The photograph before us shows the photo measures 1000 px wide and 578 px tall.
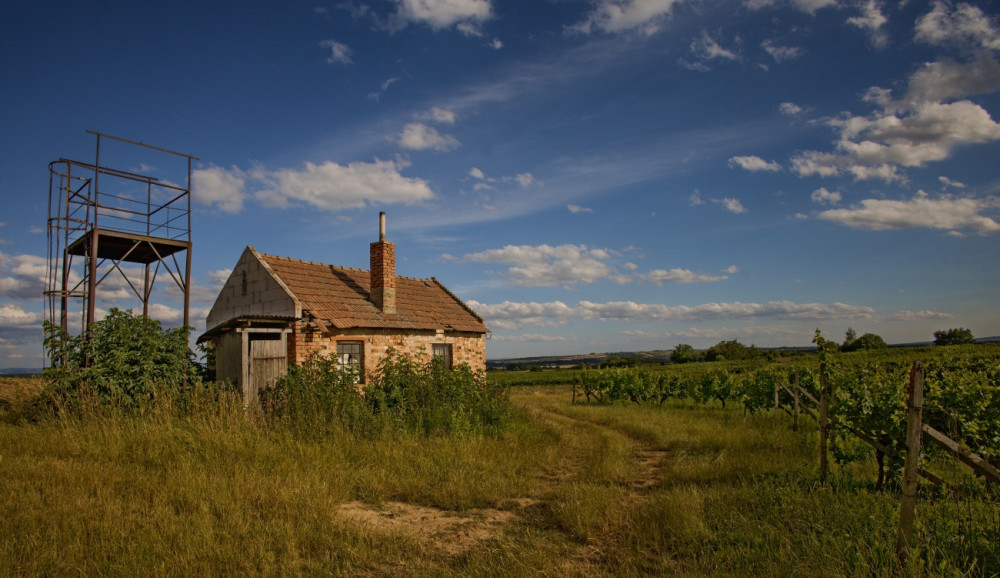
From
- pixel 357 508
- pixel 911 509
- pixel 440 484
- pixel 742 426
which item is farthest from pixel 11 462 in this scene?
pixel 742 426

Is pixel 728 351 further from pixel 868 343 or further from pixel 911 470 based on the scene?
pixel 911 470

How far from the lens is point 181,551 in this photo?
5.15m

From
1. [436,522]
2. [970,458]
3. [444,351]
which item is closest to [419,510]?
[436,522]

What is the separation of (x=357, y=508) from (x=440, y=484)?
52.8 inches

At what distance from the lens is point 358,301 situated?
51.9ft

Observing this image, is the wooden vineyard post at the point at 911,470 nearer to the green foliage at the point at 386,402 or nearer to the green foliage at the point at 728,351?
the green foliage at the point at 386,402

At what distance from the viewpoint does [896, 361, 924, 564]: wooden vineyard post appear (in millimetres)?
4551

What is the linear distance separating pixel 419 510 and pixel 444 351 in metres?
10.6

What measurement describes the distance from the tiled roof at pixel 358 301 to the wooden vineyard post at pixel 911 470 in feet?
38.7

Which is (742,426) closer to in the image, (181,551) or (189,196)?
(181,551)

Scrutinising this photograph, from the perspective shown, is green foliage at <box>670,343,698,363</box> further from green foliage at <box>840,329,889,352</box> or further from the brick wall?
the brick wall

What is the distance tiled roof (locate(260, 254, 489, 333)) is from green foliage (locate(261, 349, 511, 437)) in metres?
1.55

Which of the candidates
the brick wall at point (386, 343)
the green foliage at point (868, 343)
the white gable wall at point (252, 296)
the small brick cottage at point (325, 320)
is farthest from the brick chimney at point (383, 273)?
the green foliage at point (868, 343)

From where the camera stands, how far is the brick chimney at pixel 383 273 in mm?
16062
